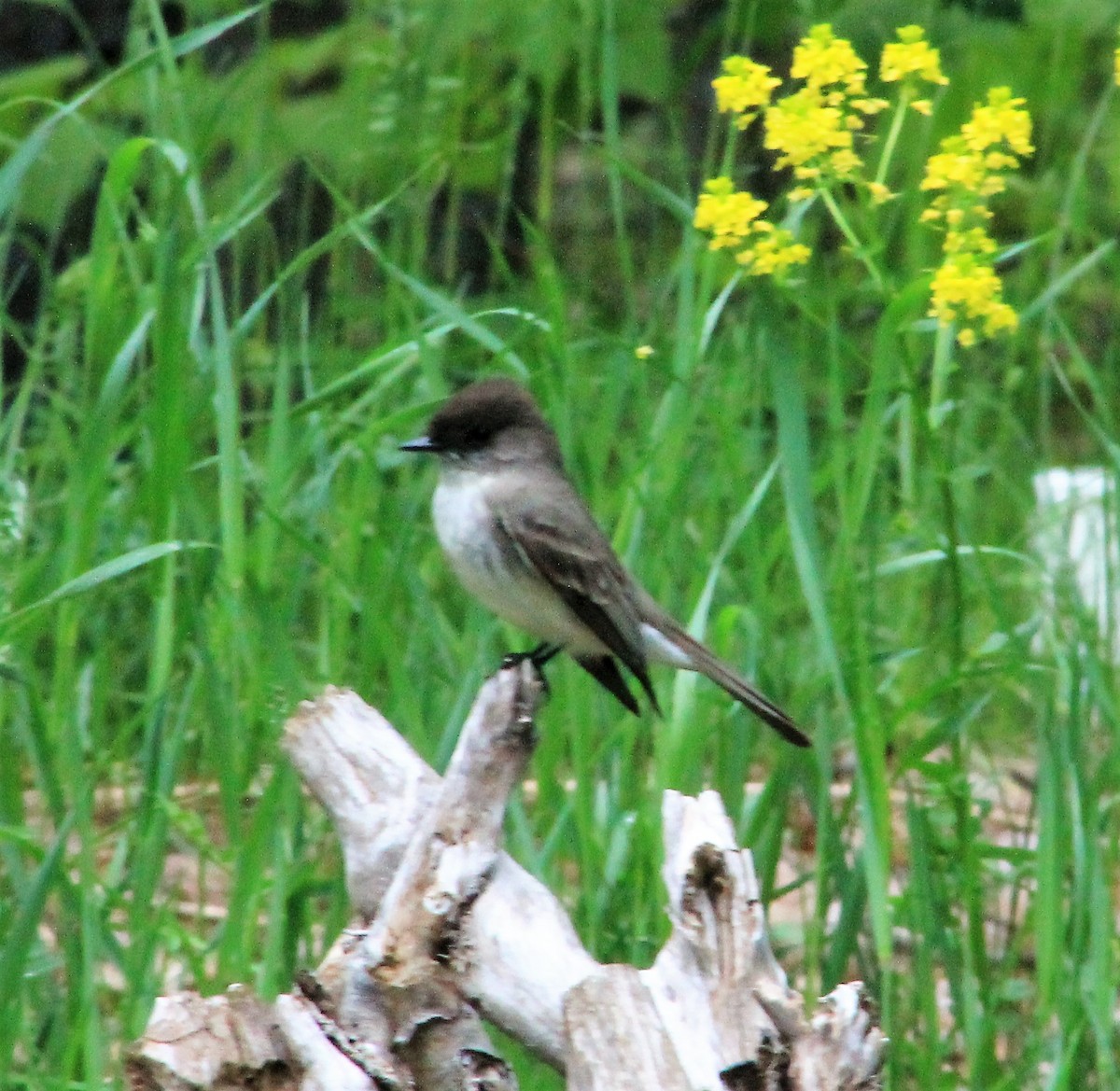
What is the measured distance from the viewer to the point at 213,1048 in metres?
2.33

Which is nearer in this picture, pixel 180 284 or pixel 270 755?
pixel 180 284

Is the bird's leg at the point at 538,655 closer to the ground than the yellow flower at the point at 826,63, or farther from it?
closer to the ground

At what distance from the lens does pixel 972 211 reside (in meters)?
3.26

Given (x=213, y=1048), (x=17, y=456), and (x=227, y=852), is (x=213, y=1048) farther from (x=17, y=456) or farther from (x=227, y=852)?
(x=17, y=456)

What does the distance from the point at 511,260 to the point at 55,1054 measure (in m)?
5.65

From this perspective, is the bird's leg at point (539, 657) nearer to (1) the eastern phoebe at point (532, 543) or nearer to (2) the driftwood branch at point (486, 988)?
(1) the eastern phoebe at point (532, 543)

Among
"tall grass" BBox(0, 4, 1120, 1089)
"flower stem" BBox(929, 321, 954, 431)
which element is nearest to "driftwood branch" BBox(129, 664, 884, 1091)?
"tall grass" BBox(0, 4, 1120, 1089)

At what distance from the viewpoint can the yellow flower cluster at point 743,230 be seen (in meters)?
3.17

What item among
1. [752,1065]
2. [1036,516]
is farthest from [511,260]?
[752,1065]

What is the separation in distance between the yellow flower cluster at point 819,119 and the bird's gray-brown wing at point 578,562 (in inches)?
40.5

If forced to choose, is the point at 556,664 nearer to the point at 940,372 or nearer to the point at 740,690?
the point at 740,690

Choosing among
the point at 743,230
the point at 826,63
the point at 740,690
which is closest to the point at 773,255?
the point at 743,230

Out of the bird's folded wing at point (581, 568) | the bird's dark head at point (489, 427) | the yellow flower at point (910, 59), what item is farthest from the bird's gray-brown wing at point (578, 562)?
the yellow flower at point (910, 59)

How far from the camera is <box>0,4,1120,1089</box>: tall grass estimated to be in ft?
10.5
